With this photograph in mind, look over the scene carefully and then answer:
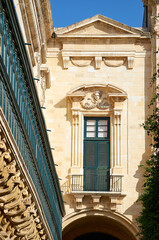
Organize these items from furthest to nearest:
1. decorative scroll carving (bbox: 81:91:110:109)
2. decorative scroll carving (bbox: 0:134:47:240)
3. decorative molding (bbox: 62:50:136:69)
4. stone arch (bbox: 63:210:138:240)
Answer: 1. decorative molding (bbox: 62:50:136:69)
2. decorative scroll carving (bbox: 81:91:110:109)
3. stone arch (bbox: 63:210:138:240)
4. decorative scroll carving (bbox: 0:134:47:240)

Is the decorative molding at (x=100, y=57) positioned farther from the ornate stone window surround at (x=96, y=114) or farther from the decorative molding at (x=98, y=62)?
the ornate stone window surround at (x=96, y=114)

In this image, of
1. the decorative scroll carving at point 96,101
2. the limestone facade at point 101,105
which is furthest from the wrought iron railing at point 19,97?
the decorative scroll carving at point 96,101

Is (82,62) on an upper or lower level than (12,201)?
lower

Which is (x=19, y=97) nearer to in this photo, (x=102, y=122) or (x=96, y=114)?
(x=96, y=114)

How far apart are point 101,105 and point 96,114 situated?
0.39 metres

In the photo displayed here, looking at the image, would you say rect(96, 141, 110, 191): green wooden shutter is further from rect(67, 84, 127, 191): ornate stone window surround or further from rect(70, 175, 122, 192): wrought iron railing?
rect(67, 84, 127, 191): ornate stone window surround

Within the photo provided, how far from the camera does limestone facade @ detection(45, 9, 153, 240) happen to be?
24.8 metres

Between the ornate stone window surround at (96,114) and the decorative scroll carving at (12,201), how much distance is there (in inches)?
481

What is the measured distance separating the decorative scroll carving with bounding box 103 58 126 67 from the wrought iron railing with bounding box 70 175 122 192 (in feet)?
14.3

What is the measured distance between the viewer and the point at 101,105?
1008 inches

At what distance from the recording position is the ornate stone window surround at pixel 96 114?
2512cm

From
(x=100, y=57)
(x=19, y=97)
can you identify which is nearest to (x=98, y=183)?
(x=100, y=57)

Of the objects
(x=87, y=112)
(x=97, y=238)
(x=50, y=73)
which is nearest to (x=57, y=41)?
(x=50, y=73)

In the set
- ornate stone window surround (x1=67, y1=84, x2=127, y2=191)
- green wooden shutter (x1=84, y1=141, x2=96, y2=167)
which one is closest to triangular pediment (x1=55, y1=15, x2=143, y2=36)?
ornate stone window surround (x1=67, y1=84, x2=127, y2=191)
